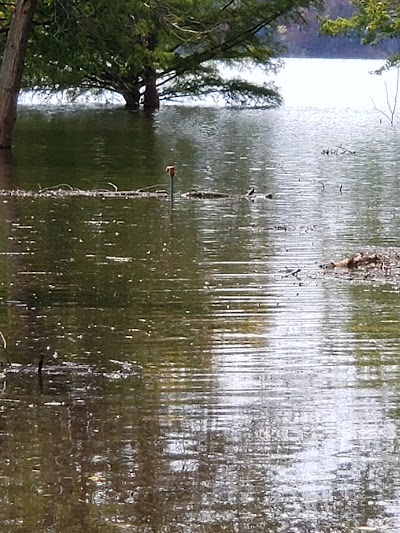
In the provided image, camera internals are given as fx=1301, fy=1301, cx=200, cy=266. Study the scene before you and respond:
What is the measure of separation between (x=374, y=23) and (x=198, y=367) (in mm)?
33722

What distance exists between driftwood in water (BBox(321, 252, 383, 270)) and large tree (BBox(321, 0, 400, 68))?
1107 inches

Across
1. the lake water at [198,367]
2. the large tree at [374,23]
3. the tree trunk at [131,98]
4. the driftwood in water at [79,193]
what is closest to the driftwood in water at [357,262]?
the lake water at [198,367]

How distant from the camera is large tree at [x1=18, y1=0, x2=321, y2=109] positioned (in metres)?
26.4

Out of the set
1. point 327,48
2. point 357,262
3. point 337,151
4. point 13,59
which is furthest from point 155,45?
point 327,48

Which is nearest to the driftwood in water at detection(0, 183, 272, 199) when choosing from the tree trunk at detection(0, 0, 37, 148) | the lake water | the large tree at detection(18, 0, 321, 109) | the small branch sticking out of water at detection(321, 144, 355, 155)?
the lake water

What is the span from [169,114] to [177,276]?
103 ft

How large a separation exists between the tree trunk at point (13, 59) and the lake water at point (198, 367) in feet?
24.3

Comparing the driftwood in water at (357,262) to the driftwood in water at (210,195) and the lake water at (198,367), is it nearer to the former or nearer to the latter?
the lake water at (198,367)

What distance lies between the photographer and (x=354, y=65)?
105500mm

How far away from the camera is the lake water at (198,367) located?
5680 millimetres

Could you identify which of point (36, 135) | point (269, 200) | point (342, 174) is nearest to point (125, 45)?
point (36, 135)

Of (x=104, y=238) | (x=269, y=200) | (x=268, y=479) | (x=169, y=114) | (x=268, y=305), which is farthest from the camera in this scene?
(x=169, y=114)

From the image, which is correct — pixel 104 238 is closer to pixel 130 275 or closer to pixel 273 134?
pixel 130 275

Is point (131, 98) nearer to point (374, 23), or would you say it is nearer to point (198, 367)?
point (374, 23)
